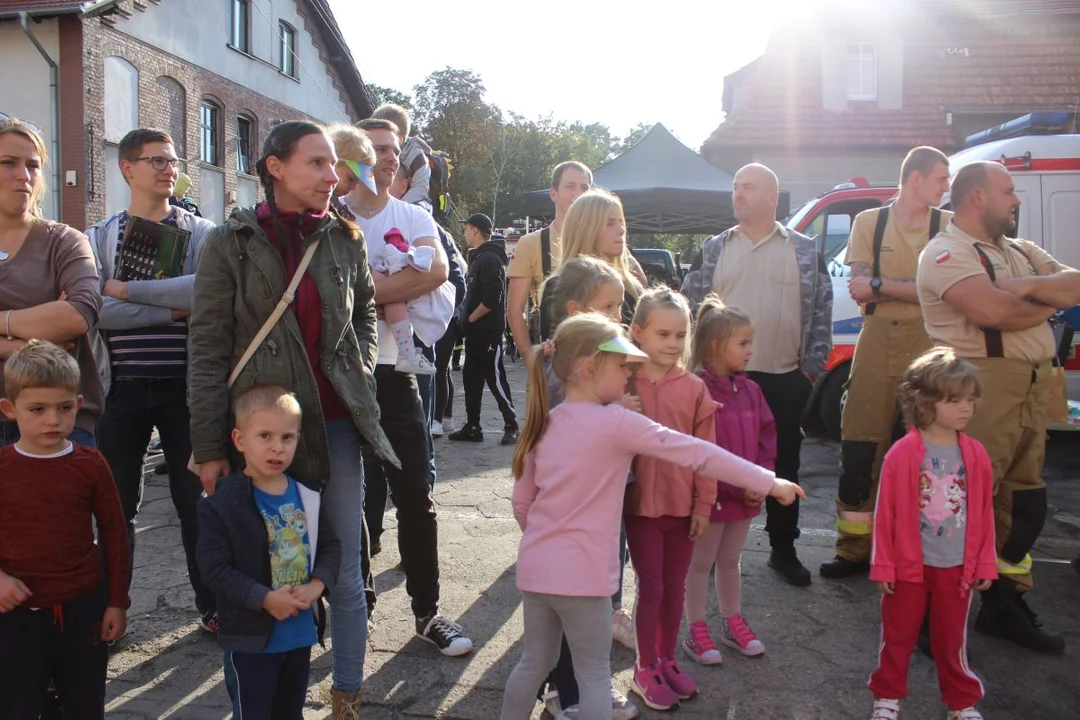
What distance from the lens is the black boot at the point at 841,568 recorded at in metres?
4.55

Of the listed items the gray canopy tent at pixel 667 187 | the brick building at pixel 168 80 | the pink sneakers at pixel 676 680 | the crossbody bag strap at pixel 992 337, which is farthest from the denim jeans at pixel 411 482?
the brick building at pixel 168 80

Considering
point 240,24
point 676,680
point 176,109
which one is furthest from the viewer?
point 240,24

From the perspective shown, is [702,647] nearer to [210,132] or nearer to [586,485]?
[586,485]

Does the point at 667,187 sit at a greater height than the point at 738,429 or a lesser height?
greater

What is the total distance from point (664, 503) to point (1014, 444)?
1.67 m

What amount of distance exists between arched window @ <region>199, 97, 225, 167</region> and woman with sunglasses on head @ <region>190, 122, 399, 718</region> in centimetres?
2149

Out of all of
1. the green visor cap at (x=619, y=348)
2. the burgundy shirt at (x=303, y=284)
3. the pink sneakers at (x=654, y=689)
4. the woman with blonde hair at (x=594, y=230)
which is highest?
the woman with blonde hair at (x=594, y=230)

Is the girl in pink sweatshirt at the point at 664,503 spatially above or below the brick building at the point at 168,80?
below

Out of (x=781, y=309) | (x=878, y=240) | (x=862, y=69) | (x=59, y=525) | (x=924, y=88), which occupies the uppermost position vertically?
(x=862, y=69)

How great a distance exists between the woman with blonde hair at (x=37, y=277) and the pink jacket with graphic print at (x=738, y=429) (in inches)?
89.8

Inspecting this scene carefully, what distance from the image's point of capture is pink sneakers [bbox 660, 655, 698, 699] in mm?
3256

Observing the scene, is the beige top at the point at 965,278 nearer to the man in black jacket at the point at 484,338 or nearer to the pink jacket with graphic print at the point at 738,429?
the pink jacket with graphic print at the point at 738,429

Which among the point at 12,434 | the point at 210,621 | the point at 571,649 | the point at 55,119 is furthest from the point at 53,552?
the point at 55,119

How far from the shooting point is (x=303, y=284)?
9.07 feet
